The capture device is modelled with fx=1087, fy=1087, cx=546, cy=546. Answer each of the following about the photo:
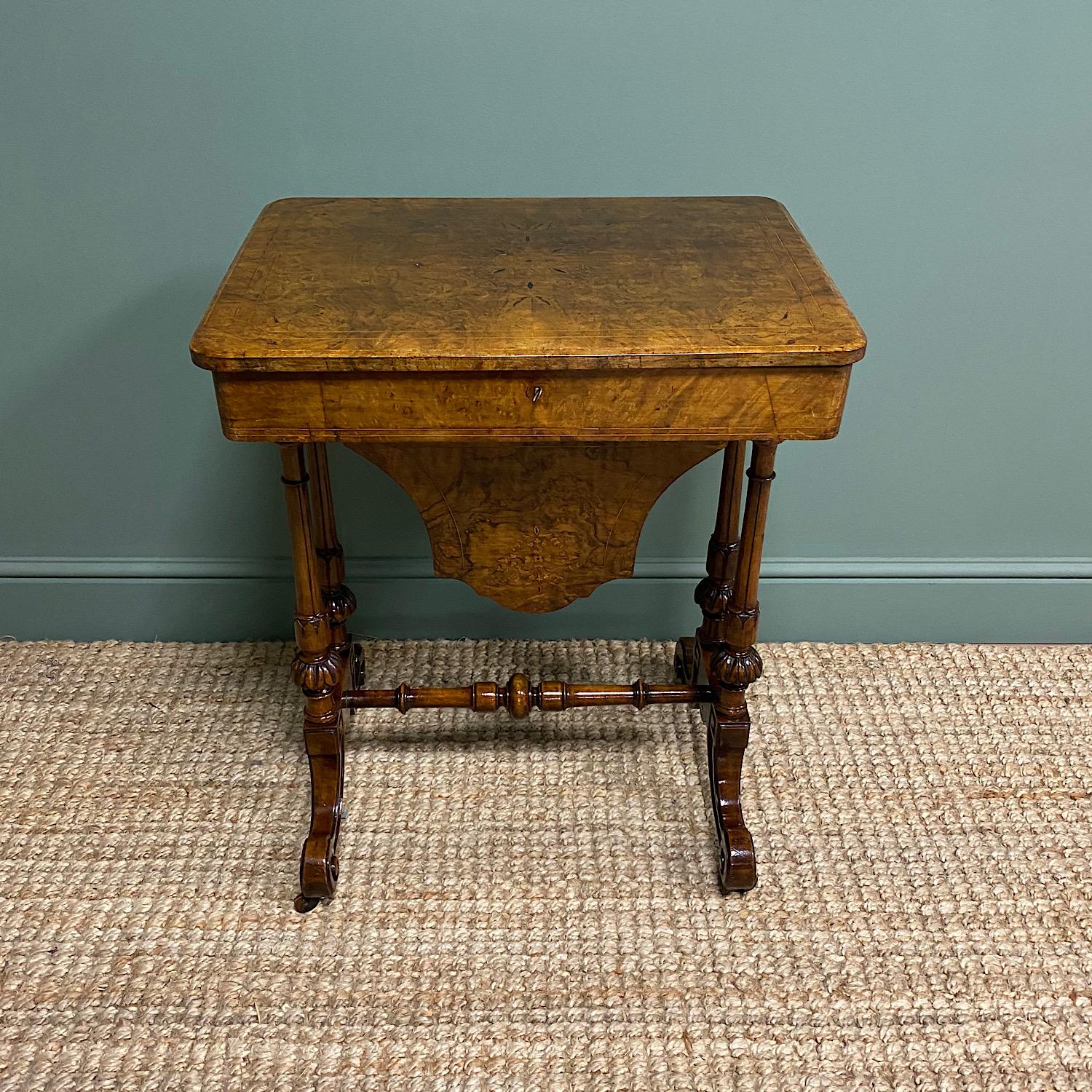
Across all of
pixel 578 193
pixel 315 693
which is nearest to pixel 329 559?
pixel 315 693

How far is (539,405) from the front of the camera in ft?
4.25

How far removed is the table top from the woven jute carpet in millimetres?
840

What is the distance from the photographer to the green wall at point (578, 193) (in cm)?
174

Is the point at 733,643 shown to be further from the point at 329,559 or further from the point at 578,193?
the point at 578,193

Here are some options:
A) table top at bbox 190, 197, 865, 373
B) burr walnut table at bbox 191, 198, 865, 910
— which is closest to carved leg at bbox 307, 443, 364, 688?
burr walnut table at bbox 191, 198, 865, 910

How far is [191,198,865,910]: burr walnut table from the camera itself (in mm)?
1266

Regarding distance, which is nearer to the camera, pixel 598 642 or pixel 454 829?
pixel 454 829

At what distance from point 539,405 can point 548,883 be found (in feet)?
2.55

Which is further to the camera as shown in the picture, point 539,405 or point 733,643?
point 733,643

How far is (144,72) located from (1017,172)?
145 centimetres

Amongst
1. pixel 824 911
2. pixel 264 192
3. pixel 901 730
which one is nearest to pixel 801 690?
pixel 901 730

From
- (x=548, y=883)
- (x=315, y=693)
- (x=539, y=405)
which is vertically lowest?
(x=548, y=883)

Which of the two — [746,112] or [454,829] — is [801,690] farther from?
[746,112]

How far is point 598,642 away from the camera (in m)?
2.22
